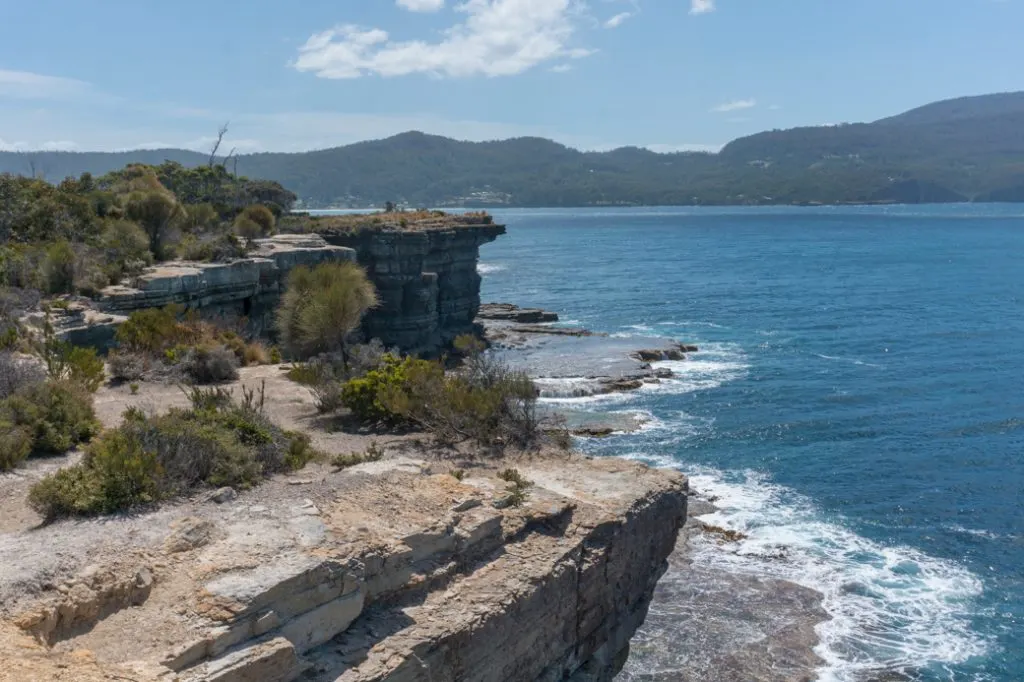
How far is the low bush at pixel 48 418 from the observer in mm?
12562

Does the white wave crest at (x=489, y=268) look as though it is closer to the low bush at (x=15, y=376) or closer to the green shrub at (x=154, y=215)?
the green shrub at (x=154, y=215)

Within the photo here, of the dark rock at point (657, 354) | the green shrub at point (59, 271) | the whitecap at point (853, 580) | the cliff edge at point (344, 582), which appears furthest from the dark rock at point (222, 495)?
the dark rock at point (657, 354)

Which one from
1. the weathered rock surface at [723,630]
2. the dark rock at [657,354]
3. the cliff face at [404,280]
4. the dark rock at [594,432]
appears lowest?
the weathered rock surface at [723,630]

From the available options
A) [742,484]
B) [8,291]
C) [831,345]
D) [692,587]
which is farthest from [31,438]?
[831,345]

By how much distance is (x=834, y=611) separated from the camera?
18.9 meters

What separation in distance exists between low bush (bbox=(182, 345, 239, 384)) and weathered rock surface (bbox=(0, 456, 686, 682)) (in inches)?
306

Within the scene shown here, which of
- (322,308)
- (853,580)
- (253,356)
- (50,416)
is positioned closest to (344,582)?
(50,416)

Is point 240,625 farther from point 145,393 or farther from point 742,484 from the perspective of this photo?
point 742,484

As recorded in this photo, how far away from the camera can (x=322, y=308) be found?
Result: 21.4m

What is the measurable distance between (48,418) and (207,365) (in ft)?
18.8

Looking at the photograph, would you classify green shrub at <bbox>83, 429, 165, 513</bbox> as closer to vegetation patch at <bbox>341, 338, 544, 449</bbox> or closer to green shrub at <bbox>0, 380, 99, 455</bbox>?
green shrub at <bbox>0, 380, 99, 455</bbox>

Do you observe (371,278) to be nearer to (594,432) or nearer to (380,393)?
(594,432)

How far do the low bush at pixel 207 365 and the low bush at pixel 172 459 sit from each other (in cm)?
455

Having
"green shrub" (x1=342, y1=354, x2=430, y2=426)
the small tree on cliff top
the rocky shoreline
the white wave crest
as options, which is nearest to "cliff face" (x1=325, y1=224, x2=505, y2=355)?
the small tree on cliff top
